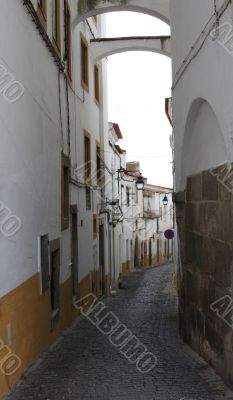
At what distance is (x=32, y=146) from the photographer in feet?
26.4

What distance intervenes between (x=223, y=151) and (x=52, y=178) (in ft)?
11.9

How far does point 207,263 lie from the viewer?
774cm

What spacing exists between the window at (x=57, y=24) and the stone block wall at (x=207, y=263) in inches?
141

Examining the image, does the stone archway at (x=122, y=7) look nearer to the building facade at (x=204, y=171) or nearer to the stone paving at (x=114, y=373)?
the building facade at (x=204, y=171)

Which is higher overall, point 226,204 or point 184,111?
point 184,111

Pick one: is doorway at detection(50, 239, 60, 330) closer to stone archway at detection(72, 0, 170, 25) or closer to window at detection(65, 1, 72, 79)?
window at detection(65, 1, 72, 79)

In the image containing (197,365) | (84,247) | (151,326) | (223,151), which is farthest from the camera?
(84,247)

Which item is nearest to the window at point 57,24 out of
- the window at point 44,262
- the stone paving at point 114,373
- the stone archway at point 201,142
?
the stone archway at point 201,142

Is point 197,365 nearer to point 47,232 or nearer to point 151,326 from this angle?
point 47,232

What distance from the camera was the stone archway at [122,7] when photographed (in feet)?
45.6

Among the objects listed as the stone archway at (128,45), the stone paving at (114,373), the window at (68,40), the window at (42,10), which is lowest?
the stone paving at (114,373)

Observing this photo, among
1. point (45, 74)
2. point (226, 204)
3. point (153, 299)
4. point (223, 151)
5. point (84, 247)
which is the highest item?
point (45, 74)

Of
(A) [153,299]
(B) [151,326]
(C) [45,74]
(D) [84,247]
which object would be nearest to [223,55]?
(C) [45,74]

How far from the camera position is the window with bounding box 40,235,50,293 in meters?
8.55
